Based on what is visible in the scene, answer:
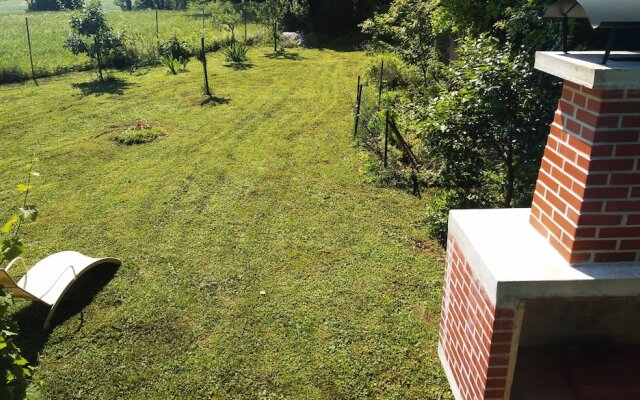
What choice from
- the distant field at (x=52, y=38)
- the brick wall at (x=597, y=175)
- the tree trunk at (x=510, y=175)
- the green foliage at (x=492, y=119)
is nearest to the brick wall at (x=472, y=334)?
the brick wall at (x=597, y=175)

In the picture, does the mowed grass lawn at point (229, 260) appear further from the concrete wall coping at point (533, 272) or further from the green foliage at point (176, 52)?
the green foliage at point (176, 52)

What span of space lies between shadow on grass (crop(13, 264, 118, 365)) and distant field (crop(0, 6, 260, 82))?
569 inches

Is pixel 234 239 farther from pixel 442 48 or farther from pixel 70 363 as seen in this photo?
pixel 442 48

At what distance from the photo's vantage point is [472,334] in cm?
332

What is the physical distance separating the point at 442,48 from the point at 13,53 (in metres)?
18.9

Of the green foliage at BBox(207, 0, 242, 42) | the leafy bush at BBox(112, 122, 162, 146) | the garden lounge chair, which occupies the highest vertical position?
the green foliage at BBox(207, 0, 242, 42)

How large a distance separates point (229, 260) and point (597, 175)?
4.80 metres

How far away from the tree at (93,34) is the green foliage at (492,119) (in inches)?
554

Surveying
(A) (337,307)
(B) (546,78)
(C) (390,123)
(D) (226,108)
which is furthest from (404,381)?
(D) (226,108)

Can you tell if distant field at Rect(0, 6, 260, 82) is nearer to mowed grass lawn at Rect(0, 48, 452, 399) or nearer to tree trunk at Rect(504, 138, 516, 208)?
mowed grass lawn at Rect(0, 48, 452, 399)

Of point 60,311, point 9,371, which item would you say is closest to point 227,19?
point 60,311

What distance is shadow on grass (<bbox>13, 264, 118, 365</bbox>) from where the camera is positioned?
5035 millimetres

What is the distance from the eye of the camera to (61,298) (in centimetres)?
542

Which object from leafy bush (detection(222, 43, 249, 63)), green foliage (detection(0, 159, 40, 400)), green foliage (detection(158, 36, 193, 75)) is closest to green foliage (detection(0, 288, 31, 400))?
green foliage (detection(0, 159, 40, 400))
